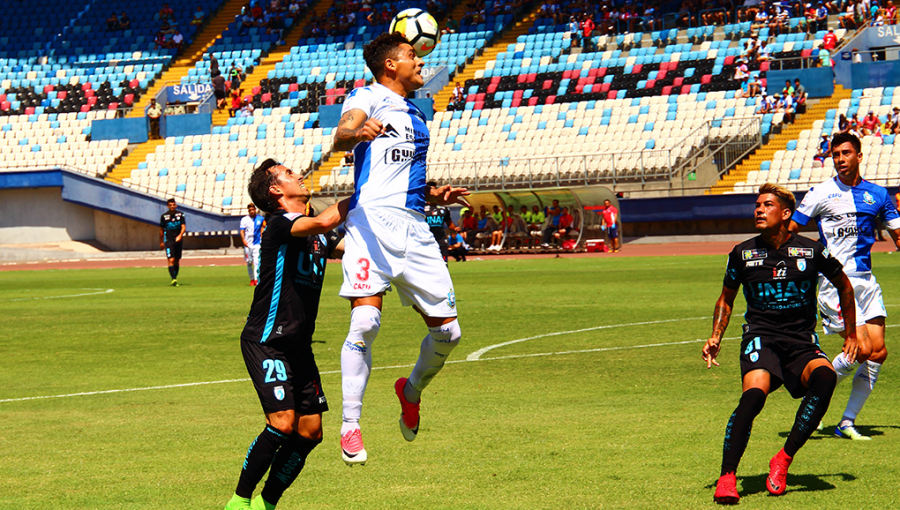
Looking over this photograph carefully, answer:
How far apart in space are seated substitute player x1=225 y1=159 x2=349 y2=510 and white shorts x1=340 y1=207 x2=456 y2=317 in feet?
2.16

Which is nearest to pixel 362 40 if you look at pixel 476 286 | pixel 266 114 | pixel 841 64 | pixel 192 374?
pixel 266 114

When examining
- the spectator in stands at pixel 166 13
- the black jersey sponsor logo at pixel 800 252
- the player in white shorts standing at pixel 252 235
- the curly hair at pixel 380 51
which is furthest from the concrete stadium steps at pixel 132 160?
the black jersey sponsor logo at pixel 800 252

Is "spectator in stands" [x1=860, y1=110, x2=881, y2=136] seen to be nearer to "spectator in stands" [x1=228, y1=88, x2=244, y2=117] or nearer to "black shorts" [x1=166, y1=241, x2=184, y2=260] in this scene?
"black shorts" [x1=166, y1=241, x2=184, y2=260]

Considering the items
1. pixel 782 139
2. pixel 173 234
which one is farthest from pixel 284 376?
pixel 782 139

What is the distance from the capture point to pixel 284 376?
5.27 m

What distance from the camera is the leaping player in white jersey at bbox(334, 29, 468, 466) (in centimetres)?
618

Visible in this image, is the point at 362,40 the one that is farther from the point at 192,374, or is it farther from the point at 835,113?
the point at 192,374

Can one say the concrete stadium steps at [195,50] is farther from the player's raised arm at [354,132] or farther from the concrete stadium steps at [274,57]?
the player's raised arm at [354,132]

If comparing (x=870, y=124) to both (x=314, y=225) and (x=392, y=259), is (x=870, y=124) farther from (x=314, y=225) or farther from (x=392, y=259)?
(x=314, y=225)

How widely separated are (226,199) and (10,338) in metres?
27.8

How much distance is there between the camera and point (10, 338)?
1523cm

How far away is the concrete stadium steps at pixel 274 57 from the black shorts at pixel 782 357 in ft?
146

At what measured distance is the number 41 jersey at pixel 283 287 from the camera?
536 cm

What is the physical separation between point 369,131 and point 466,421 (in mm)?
3292
